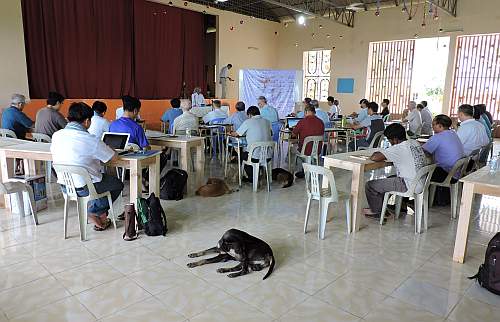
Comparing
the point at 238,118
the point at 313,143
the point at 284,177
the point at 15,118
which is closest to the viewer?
the point at 15,118

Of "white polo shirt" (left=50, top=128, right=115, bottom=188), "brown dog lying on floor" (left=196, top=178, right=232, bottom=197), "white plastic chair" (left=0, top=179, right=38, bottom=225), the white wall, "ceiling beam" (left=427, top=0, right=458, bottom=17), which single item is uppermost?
"ceiling beam" (left=427, top=0, right=458, bottom=17)

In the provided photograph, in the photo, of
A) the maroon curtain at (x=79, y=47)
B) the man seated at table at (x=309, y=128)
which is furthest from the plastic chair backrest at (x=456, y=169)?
the maroon curtain at (x=79, y=47)

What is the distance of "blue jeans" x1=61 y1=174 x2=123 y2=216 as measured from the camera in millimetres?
3250

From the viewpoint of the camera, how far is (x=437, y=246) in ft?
10.8

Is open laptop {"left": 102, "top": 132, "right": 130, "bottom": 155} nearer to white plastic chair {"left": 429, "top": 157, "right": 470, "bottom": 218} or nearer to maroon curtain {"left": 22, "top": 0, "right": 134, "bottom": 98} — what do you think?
white plastic chair {"left": 429, "top": 157, "right": 470, "bottom": 218}

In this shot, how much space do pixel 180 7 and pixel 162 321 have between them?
1151 cm

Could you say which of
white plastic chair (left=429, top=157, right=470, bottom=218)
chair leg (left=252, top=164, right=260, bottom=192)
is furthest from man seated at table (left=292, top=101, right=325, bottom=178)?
white plastic chair (left=429, top=157, right=470, bottom=218)

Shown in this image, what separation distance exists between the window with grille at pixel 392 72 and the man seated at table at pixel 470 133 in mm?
8375

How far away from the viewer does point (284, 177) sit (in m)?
5.36

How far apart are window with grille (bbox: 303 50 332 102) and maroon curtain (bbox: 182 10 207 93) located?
432 cm

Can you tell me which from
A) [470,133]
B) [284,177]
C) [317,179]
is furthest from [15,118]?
[470,133]

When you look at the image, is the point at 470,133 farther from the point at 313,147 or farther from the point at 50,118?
the point at 50,118

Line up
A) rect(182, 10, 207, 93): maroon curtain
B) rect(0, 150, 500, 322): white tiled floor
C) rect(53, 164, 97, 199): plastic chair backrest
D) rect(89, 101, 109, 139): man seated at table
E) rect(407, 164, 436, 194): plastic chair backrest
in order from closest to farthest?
rect(0, 150, 500, 322): white tiled floor, rect(53, 164, 97, 199): plastic chair backrest, rect(407, 164, 436, 194): plastic chair backrest, rect(89, 101, 109, 139): man seated at table, rect(182, 10, 207, 93): maroon curtain

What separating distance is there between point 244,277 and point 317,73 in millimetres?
13109
